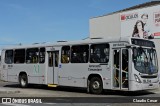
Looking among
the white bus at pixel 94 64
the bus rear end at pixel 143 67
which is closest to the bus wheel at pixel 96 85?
the white bus at pixel 94 64

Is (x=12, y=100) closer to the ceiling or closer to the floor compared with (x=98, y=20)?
closer to the floor

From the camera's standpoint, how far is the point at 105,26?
1463 inches

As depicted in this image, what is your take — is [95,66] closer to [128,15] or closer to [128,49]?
[128,49]

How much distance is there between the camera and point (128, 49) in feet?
63.2

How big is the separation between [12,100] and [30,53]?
14666mm

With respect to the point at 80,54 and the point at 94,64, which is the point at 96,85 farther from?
the point at 80,54

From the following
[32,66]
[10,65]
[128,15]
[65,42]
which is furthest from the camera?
[128,15]

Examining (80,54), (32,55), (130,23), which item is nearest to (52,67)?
(32,55)

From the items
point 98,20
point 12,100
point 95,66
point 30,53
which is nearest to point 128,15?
point 98,20

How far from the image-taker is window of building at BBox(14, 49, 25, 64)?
83.5 ft

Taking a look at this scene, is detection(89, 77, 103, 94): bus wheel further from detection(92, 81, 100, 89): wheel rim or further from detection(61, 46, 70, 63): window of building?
detection(61, 46, 70, 63): window of building

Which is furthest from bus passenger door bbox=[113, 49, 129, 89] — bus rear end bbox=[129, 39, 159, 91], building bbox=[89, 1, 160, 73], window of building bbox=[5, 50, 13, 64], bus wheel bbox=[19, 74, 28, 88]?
building bbox=[89, 1, 160, 73]

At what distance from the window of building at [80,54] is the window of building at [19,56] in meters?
4.73

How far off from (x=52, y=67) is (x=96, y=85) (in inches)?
147
